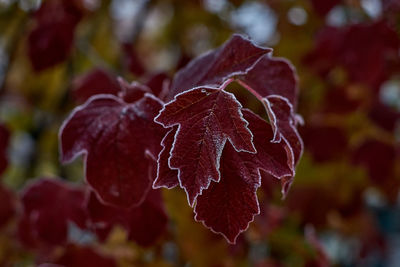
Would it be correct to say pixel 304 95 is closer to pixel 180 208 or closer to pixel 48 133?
pixel 180 208

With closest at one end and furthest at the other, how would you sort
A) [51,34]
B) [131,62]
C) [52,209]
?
[52,209] → [51,34] → [131,62]

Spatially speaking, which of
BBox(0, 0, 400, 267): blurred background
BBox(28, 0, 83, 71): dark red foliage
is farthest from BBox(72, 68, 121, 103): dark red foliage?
BBox(28, 0, 83, 71): dark red foliage

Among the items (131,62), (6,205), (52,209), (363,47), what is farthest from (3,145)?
(363,47)

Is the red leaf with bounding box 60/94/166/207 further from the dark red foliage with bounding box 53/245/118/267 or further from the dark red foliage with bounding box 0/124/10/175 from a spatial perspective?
the dark red foliage with bounding box 0/124/10/175

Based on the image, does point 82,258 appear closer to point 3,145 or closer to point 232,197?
point 3,145

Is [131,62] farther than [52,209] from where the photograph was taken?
Yes

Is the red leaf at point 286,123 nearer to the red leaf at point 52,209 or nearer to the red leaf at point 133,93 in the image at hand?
the red leaf at point 133,93
